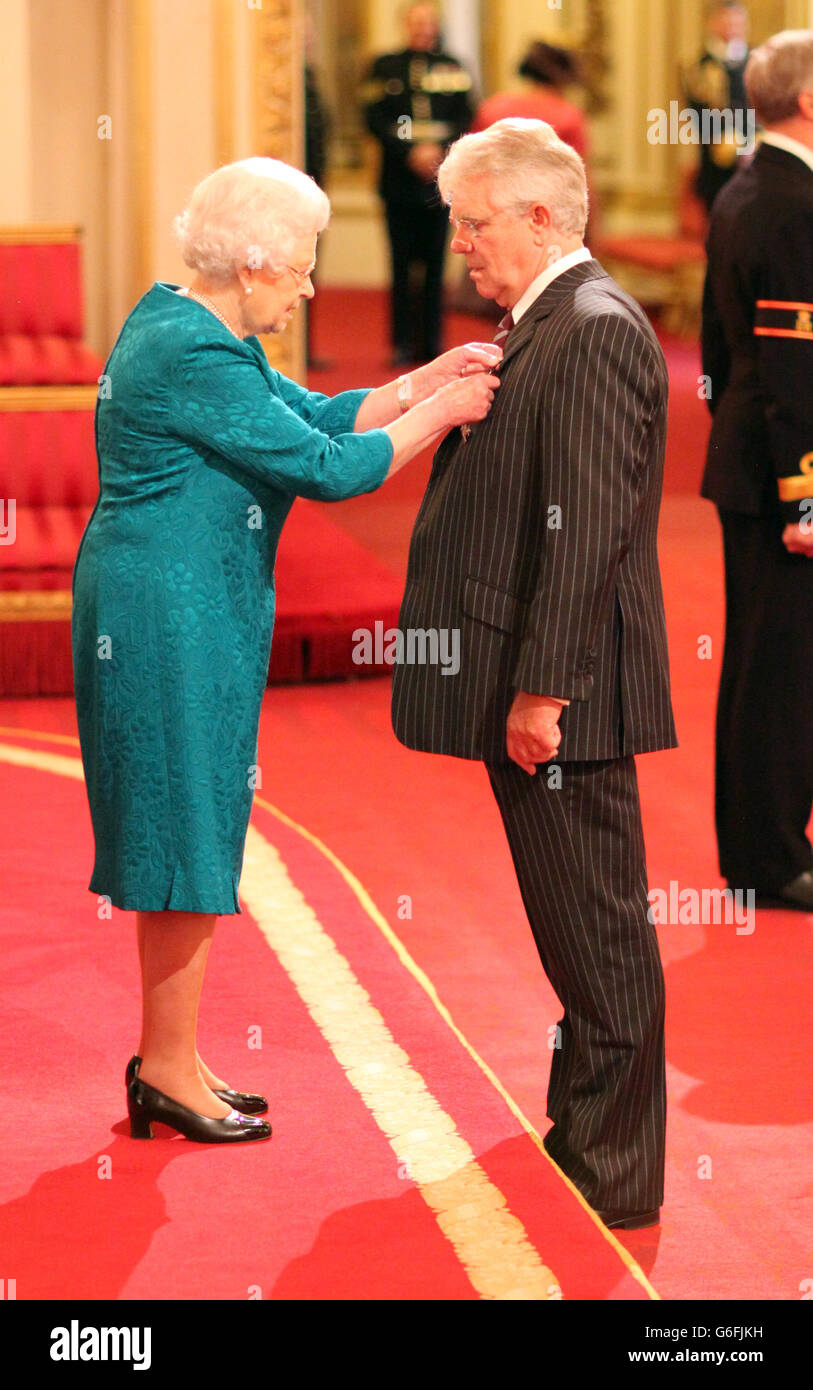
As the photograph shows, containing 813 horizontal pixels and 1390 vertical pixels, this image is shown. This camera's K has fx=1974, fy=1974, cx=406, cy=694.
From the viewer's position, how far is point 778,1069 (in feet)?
11.2

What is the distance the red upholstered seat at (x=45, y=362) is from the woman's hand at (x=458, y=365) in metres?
3.88

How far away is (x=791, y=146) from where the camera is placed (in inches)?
153

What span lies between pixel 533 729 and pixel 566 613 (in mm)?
163

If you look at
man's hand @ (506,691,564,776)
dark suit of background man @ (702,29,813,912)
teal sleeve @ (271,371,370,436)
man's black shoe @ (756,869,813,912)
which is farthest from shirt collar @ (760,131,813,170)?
man's hand @ (506,691,564,776)

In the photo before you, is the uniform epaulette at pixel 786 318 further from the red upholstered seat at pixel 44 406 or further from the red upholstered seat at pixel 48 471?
the red upholstered seat at pixel 48 471

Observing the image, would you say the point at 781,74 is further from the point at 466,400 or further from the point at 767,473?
the point at 466,400

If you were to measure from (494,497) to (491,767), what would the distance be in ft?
1.24

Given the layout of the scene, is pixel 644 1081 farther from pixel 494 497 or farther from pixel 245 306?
pixel 245 306

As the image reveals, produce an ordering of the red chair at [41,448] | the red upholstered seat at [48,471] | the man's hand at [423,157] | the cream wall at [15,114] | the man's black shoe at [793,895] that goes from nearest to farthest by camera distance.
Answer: the man's black shoe at [793,895] < the red chair at [41,448] < the red upholstered seat at [48,471] < the cream wall at [15,114] < the man's hand at [423,157]

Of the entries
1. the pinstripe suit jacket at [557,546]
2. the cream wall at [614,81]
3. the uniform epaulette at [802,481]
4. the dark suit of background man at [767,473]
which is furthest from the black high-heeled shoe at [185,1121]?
the cream wall at [614,81]

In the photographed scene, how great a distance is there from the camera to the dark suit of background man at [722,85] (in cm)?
1163

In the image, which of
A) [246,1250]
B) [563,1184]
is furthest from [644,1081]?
[246,1250]

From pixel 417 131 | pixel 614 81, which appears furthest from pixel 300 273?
pixel 614 81

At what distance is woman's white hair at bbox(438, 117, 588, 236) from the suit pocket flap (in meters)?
0.49
